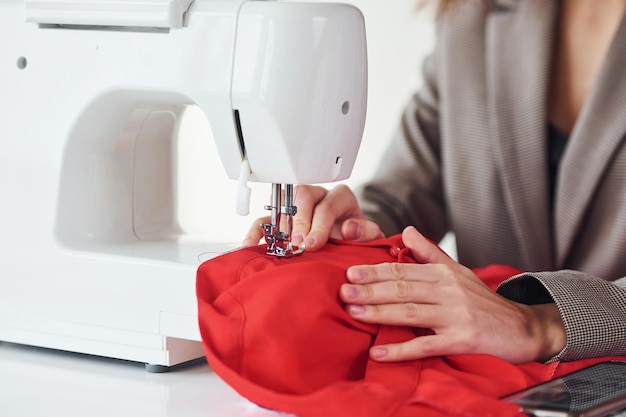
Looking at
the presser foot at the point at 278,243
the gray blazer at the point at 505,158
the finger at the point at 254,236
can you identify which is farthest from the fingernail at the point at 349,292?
the gray blazer at the point at 505,158

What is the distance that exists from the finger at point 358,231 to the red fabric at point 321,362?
249 mm

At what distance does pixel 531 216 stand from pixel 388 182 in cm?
33

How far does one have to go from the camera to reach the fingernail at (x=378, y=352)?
95 cm

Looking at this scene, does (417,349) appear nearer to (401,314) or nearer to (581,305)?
(401,314)

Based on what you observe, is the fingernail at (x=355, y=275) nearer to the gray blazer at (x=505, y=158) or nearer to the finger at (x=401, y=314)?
the finger at (x=401, y=314)

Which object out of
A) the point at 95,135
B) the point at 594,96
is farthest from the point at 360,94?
the point at 594,96

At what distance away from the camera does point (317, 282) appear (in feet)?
3.16

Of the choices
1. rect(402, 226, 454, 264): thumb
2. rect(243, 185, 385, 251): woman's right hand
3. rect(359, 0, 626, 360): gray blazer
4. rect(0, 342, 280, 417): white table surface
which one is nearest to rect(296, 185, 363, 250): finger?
rect(243, 185, 385, 251): woman's right hand

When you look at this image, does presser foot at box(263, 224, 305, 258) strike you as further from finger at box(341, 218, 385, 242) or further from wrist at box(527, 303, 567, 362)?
wrist at box(527, 303, 567, 362)

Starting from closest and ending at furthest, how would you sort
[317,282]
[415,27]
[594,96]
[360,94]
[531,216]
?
[317,282] < [360,94] < [594,96] < [531,216] < [415,27]

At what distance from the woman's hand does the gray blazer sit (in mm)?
744

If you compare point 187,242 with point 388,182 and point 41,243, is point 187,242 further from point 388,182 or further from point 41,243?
point 388,182

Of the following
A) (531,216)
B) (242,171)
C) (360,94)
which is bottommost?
(531,216)

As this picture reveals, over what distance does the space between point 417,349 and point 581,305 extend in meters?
0.26
